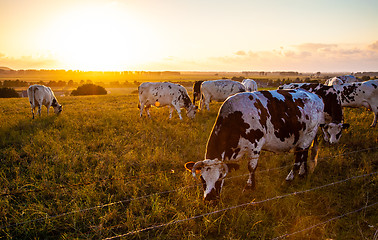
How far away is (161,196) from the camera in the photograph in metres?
4.43

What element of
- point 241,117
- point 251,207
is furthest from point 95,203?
point 241,117

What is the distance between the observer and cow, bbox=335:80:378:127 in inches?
386

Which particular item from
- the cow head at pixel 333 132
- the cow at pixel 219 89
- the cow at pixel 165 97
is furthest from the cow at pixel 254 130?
the cow at pixel 219 89

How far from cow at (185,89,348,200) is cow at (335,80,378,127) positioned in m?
7.41

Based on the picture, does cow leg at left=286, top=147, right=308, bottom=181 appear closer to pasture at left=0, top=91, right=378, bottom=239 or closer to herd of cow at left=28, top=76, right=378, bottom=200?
herd of cow at left=28, top=76, right=378, bottom=200

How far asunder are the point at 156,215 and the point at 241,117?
104 inches

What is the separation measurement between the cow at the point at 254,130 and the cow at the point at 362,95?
7.41 meters

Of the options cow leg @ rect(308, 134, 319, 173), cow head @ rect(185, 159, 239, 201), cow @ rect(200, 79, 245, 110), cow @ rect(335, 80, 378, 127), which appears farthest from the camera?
cow @ rect(200, 79, 245, 110)

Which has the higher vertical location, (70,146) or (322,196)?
(70,146)

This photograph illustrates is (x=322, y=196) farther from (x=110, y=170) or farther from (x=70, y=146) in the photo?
(x=70, y=146)

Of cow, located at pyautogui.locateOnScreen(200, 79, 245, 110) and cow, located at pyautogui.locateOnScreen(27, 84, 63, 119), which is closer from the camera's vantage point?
cow, located at pyautogui.locateOnScreen(27, 84, 63, 119)

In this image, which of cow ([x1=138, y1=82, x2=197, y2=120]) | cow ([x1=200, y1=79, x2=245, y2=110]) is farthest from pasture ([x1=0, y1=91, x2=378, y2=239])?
cow ([x1=200, y1=79, x2=245, y2=110])

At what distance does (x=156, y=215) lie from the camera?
3.73m

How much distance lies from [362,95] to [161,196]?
38.3ft
